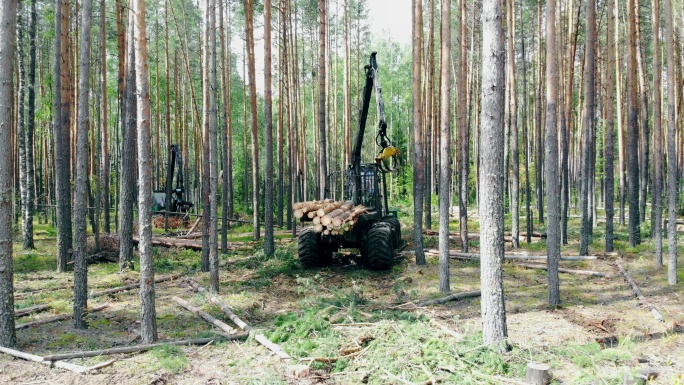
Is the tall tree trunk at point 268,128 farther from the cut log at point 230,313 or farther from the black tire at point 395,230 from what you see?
the cut log at point 230,313

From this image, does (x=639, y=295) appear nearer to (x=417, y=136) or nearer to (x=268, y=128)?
(x=417, y=136)

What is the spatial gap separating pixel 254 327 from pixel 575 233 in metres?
15.7

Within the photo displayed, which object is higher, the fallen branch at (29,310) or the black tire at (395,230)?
the black tire at (395,230)

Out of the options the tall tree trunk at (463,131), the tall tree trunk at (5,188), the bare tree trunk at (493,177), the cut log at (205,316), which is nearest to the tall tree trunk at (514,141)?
the tall tree trunk at (463,131)

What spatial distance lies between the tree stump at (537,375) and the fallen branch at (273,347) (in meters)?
2.67

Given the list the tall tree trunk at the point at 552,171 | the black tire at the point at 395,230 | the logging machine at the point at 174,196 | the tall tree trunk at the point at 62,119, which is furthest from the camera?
the logging machine at the point at 174,196

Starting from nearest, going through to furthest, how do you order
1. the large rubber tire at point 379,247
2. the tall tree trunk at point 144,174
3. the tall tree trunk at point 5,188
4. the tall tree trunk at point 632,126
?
the tall tree trunk at point 5,188 < the tall tree trunk at point 144,174 < the large rubber tire at point 379,247 < the tall tree trunk at point 632,126

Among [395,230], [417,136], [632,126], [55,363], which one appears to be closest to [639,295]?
[417,136]

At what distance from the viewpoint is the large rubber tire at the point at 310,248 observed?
12.1 m

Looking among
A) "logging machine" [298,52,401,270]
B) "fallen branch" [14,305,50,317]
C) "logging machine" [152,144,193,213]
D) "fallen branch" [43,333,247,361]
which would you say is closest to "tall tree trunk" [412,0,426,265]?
"logging machine" [298,52,401,270]

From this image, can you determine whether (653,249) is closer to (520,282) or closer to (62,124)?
(520,282)

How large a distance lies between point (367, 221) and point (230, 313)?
4.79 m

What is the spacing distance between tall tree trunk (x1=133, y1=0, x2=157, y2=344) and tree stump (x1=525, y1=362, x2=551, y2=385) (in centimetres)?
456

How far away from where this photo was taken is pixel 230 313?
26.1 feet
